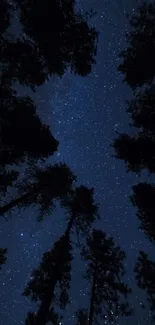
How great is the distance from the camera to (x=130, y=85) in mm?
13320

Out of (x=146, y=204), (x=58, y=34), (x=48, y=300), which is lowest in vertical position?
(x=48, y=300)

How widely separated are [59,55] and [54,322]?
15.0 meters

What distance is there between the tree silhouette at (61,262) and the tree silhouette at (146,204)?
5135 mm

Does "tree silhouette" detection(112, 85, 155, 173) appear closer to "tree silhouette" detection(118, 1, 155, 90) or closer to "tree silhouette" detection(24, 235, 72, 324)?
"tree silhouette" detection(118, 1, 155, 90)

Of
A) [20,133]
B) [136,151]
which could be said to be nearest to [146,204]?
[136,151]

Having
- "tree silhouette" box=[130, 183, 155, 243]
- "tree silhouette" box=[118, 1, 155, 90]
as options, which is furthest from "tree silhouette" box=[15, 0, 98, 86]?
"tree silhouette" box=[130, 183, 155, 243]

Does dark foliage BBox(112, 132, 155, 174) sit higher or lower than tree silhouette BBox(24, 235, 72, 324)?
higher

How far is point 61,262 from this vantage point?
1528cm

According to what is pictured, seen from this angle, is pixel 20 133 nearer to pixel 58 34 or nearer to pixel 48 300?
pixel 58 34

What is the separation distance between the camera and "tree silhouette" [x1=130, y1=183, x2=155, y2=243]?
11836 millimetres

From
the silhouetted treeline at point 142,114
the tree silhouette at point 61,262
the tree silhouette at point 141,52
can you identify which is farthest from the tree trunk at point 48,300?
the tree silhouette at point 141,52

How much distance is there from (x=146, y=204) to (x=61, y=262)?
591 cm

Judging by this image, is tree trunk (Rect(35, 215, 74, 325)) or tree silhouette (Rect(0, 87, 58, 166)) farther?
tree trunk (Rect(35, 215, 74, 325))

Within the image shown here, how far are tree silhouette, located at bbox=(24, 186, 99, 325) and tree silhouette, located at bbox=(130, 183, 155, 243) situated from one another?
5.13 meters
